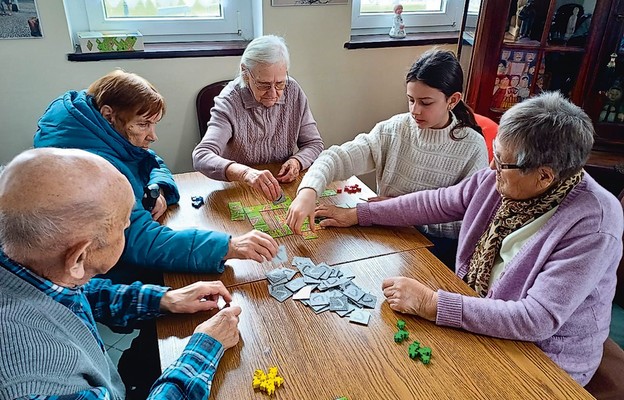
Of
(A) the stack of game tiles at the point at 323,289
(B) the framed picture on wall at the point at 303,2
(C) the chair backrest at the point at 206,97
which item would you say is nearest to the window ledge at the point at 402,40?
(B) the framed picture on wall at the point at 303,2

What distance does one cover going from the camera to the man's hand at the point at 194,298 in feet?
4.10

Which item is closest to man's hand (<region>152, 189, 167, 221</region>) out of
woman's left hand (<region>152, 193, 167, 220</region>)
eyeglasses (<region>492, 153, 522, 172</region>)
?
woman's left hand (<region>152, 193, 167, 220</region>)

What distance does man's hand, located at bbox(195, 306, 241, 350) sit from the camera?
1136mm

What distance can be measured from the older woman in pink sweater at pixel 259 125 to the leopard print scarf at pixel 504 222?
0.82 metres

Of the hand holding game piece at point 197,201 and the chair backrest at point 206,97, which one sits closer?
the hand holding game piece at point 197,201

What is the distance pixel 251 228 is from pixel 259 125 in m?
0.80

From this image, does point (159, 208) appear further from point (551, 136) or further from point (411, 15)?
point (411, 15)

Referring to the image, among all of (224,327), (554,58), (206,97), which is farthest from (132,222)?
(554,58)

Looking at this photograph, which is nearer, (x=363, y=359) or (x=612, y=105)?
(x=363, y=359)

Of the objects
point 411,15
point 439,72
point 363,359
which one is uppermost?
point 411,15

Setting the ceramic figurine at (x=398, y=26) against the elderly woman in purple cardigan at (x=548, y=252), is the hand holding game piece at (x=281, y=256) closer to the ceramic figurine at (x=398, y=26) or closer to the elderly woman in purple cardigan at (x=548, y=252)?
the elderly woman in purple cardigan at (x=548, y=252)

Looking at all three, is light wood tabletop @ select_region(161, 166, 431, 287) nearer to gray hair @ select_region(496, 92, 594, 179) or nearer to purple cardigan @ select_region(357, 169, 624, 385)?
purple cardigan @ select_region(357, 169, 624, 385)

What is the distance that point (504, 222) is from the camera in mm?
1459

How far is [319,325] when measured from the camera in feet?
4.04
